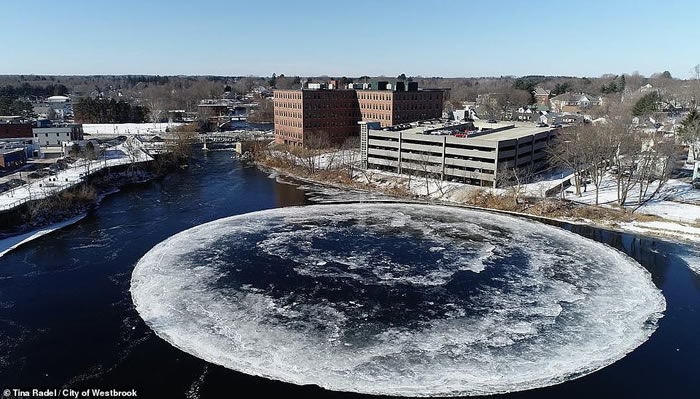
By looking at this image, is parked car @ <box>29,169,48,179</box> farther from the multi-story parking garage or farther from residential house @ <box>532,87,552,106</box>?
residential house @ <box>532,87,552,106</box>

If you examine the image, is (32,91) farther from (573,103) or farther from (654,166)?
(654,166)

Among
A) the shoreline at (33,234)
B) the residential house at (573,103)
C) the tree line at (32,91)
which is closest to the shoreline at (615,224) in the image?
the shoreline at (33,234)

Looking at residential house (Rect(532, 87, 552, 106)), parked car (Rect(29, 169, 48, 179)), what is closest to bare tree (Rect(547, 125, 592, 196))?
parked car (Rect(29, 169, 48, 179))

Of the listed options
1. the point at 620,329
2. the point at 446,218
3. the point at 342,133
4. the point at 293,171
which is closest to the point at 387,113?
the point at 342,133

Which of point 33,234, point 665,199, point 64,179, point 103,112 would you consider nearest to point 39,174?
point 64,179

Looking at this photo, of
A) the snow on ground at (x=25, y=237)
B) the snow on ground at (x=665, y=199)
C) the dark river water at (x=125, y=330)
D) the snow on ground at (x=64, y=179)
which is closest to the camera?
the dark river water at (x=125, y=330)

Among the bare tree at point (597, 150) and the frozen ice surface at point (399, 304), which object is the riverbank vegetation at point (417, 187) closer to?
the bare tree at point (597, 150)
